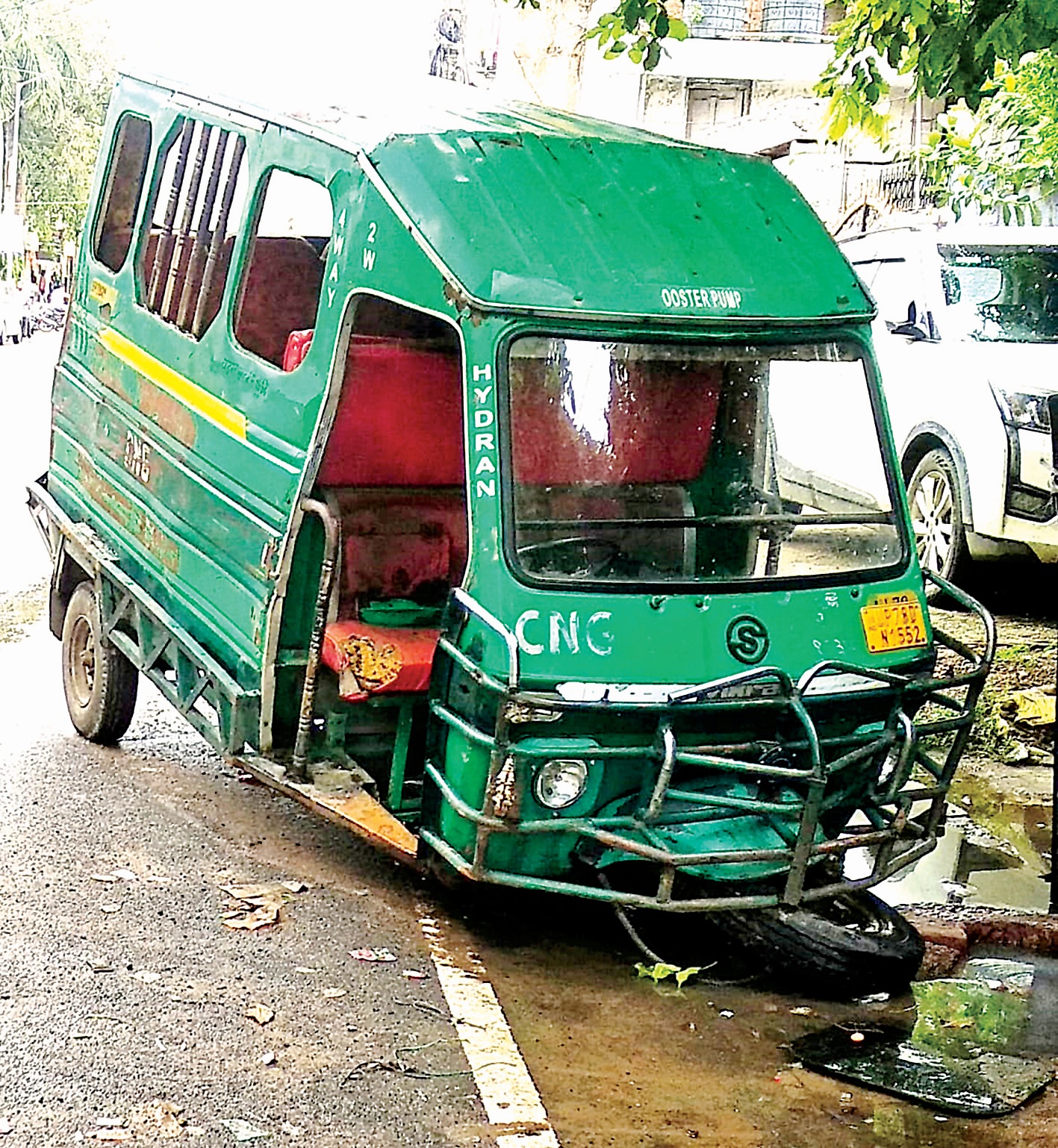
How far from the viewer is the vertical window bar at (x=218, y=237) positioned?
6.29m

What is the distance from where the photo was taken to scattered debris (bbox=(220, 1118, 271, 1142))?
4016 millimetres

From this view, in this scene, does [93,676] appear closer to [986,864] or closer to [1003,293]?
[986,864]

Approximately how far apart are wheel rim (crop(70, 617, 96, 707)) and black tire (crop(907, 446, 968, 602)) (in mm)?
4490

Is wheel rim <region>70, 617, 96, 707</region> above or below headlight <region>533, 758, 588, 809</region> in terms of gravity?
below

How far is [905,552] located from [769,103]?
1117 inches

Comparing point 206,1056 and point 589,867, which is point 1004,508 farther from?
point 206,1056

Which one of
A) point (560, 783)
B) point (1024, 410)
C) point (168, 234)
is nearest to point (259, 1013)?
point (560, 783)

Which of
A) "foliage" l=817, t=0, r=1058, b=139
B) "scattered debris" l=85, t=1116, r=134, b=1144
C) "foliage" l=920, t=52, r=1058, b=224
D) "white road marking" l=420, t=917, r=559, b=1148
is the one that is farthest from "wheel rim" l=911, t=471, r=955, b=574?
"scattered debris" l=85, t=1116, r=134, b=1144

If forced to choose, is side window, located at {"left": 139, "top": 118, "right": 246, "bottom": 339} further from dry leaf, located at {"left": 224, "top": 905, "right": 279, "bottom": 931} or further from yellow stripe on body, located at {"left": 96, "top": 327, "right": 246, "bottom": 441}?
dry leaf, located at {"left": 224, "top": 905, "right": 279, "bottom": 931}

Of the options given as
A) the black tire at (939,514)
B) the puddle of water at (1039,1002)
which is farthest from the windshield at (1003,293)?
the puddle of water at (1039,1002)

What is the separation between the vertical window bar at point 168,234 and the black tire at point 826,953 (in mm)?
3599

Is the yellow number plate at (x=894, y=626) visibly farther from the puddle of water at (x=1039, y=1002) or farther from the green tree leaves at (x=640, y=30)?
the green tree leaves at (x=640, y=30)

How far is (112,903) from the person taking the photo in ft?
18.2

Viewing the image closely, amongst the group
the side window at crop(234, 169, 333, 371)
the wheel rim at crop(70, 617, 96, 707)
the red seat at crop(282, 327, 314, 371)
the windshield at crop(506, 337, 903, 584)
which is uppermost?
the side window at crop(234, 169, 333, 371)
